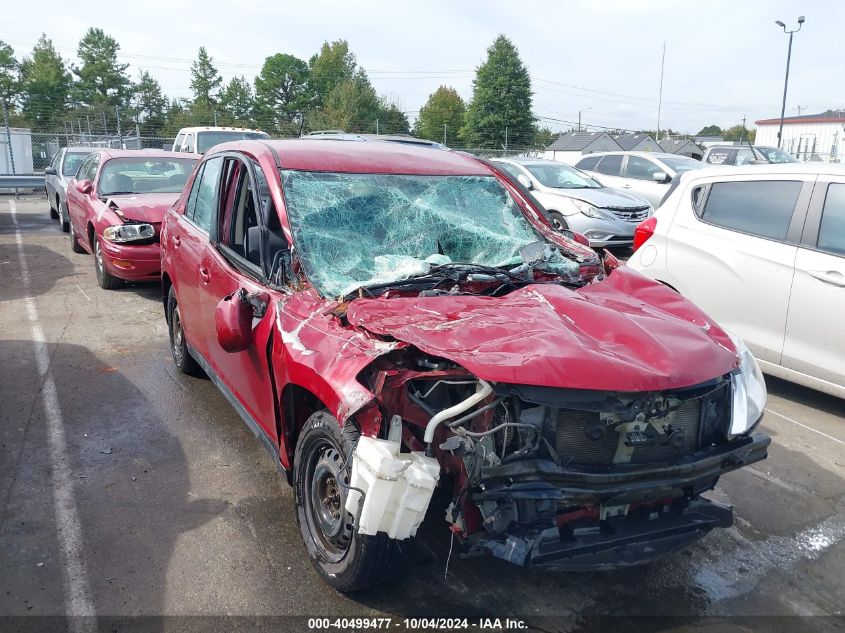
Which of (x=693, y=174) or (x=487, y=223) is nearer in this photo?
(x=487, y=223)

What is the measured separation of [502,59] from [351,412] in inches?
2824

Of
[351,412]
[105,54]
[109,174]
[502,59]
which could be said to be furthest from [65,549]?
[105,54]

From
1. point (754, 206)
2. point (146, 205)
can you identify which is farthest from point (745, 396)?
point (146, 205)

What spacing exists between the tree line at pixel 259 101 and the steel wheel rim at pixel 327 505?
52006mm

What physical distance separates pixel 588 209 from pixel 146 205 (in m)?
6.38

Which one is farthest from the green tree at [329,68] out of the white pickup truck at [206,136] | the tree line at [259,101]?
the white pickup truck at [206,136]

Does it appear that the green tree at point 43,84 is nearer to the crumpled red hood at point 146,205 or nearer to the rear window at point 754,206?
the crumpled red hood at point 146,205

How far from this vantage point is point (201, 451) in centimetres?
427

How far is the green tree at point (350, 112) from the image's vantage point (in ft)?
193

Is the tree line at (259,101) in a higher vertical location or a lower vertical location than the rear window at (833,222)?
higher

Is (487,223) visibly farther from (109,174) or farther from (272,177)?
(109,174)

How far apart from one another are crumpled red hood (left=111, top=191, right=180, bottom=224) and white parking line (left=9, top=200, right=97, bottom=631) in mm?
2256

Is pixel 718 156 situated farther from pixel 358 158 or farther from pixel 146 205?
pixel 358 158

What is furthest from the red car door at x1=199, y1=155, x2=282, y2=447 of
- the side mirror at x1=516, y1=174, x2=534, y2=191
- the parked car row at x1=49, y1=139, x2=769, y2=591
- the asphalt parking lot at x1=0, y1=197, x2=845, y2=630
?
the side mirror at x1=516, y1=174, x2=534, y2=191
